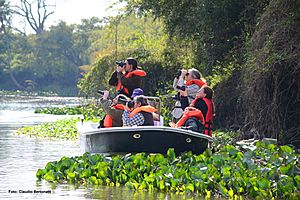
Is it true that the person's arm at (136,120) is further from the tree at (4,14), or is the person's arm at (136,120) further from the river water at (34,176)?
the tree at (4,14)

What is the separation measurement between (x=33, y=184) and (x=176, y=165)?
206 centimetres

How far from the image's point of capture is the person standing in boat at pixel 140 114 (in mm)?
12984

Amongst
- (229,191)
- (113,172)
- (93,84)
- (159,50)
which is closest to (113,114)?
(113,172)

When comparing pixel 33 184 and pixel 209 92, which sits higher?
pixel 209 92

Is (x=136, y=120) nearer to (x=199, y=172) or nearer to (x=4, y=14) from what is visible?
(x=199, y=172)

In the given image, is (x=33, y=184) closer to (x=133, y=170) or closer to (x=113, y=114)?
(x=133, y=170)

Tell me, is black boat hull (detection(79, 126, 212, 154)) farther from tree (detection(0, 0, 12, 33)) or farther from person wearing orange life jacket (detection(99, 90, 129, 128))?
tree (detection(0, 0, 12, 33))

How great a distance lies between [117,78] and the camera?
14930mm

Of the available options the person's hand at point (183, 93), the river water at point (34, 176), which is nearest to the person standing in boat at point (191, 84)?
the person's hand at point (183, 93)

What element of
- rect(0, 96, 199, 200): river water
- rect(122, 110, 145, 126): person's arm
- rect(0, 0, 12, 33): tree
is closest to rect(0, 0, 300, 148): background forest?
rect(122, 110, 145, 126): person's arm

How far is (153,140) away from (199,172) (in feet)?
7.12

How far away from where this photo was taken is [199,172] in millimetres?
10570

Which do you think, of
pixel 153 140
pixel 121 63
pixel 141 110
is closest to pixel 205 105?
pixel 141 110

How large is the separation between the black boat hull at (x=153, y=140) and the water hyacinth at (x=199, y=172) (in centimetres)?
33
